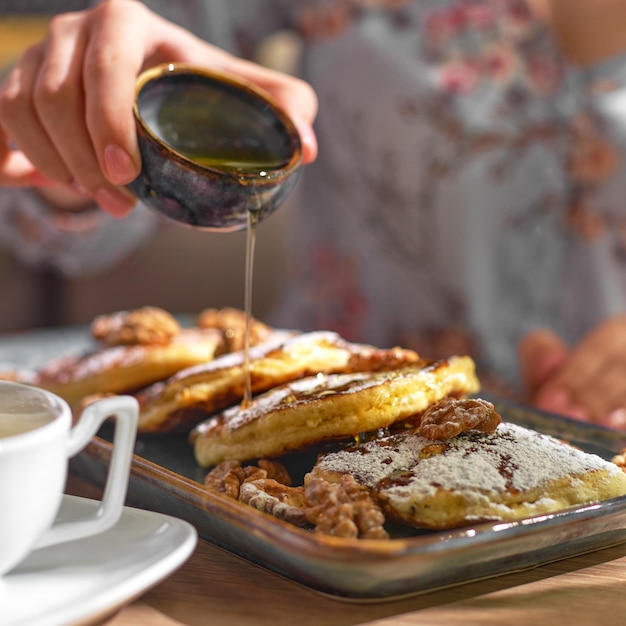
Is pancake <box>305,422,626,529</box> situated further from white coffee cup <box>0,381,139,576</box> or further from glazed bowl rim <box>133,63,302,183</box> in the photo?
glazed bowl rim <box>133,63,302,183</box>

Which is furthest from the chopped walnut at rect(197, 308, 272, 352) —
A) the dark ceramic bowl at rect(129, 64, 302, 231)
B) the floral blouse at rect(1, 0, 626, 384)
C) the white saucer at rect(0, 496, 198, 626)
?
the floral blouse at rect(1, 0, 626, 384)

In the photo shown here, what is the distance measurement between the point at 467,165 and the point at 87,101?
1082 mm

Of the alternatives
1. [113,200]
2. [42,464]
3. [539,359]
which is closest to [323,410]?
[42,464]

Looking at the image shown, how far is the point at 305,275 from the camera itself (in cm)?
200

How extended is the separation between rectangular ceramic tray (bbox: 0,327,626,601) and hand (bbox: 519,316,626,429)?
871 mm

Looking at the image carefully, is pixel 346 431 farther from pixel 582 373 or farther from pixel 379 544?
pixel 582 373

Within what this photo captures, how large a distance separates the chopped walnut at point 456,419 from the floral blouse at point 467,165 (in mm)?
1148

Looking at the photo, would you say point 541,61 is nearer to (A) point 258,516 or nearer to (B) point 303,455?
(B) point 303,455

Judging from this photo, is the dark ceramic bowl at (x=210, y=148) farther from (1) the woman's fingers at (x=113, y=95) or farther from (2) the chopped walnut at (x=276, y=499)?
(2) the chopped walnut at (x=276, y=499)

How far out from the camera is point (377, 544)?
0.47m

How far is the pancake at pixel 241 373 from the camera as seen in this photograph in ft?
2.59

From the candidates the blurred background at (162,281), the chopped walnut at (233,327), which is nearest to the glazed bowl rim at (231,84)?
the chopped walnut at (233,327)

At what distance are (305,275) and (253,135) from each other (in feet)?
3.79

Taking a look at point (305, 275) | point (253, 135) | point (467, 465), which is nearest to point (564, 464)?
point (467, 465)
